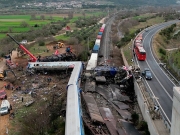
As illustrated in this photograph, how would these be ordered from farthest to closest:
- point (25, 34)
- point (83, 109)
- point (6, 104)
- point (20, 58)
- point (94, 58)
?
point (25, 34), point (20, 58), point (94, 58), point (6, 104), point (83, 109)

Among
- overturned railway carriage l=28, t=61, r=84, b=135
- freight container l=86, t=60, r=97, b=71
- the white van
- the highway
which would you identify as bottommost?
the white van

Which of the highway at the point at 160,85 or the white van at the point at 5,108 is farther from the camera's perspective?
the white van at the point at 5,108

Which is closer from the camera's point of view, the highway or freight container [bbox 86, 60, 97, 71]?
the highway

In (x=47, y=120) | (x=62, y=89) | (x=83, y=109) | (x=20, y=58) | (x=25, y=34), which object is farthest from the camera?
(x=25, y=34)

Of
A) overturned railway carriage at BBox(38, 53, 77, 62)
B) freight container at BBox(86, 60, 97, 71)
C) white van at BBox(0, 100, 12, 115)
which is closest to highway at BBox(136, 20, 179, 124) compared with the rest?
freight container at BBox(86, 60, 97, 71)

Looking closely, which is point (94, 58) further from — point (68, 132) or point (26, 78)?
point (68, 132)

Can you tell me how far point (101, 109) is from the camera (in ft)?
94.0

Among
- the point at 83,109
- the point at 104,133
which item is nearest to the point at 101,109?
the point at 83,109

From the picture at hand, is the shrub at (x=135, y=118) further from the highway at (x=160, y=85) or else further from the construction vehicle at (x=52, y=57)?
the construction vehicle at (x=52, y=57)

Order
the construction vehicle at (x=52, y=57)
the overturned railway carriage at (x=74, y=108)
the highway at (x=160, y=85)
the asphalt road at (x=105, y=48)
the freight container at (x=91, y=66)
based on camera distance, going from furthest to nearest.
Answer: the asphalt road at (x=105, y=48) < the construction vehicle at (x=52, y=57) < the freight container at (x=91, y=66) < the highway at (x=160, y=85) < the overturned railway carriage at (x=74, y=108)

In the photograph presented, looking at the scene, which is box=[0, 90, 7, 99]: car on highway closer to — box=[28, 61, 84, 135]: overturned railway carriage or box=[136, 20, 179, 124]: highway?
box=[28, 61, 84, 135]: overturned railway carriage

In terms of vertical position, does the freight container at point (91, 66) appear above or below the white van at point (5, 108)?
above

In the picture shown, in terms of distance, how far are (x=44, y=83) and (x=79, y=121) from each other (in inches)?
742

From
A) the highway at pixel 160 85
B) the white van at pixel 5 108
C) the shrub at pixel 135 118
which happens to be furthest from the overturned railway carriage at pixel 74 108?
the highway at pixel 160 85
